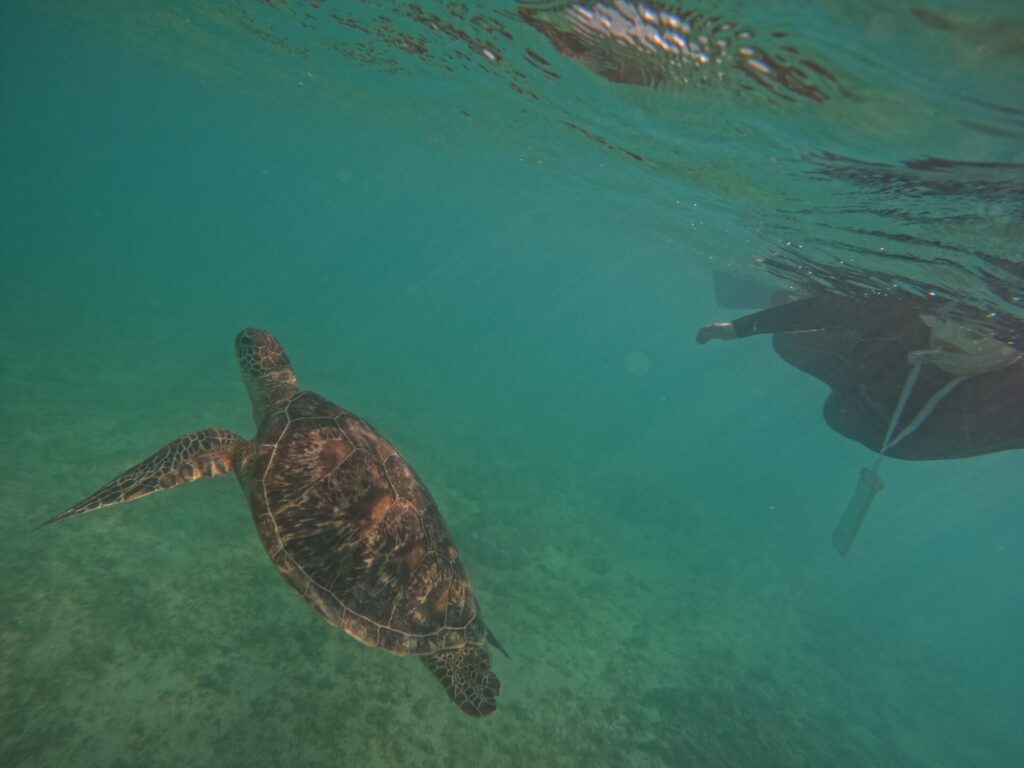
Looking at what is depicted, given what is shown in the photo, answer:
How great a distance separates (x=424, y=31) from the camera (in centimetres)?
1002

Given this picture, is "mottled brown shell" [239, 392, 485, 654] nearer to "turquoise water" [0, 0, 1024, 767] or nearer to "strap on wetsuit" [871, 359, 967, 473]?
"turquoise water" [0, 0, 1024, 767]

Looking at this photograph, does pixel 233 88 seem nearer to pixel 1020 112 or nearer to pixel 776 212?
pixel 776 212

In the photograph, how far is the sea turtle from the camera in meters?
4.07

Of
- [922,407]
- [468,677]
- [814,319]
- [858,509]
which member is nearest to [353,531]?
[468,677]

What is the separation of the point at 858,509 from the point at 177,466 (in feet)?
36.4

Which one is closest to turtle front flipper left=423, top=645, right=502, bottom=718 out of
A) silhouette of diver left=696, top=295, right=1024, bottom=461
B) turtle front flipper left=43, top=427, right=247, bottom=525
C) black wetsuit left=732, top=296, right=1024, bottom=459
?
turtle front flipper left=43, top=427, right=247, bottom=525

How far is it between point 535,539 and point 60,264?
35.3 m

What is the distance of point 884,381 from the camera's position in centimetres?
790

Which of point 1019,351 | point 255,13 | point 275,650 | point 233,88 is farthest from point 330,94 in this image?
point 1019,351

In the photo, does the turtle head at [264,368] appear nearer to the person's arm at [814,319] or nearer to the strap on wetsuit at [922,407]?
the person's arm at [814,319]

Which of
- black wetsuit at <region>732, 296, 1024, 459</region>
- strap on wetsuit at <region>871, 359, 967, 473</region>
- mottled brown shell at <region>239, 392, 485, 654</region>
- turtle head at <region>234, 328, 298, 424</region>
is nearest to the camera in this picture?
mottled brown shell at <region>239, 392, 485, 654</region>

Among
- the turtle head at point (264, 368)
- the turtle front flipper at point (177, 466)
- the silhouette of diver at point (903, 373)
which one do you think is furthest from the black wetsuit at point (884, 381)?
the turtle front flipper at point (177, 466)

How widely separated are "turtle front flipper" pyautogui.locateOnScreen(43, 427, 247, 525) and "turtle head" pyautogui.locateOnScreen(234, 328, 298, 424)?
785mm

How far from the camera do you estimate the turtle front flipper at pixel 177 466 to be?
428 centimetres
